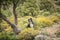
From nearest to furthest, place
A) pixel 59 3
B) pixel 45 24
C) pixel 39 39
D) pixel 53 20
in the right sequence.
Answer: pixel 39 39 → pixel 45 24 → pixel 53 20 → pixel 59 3

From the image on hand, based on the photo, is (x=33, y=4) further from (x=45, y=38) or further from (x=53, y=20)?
(x=45, y=38)

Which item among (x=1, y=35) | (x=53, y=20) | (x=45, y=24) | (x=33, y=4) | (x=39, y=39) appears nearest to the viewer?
(x=39, y=39)

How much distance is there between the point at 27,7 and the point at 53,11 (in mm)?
2921

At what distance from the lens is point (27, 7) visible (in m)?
19.6

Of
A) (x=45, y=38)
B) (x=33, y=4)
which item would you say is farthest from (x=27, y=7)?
(x=45, y=38)

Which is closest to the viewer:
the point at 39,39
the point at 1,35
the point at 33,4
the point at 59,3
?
the point at 39,39

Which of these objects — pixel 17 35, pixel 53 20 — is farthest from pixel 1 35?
pixel 53 20

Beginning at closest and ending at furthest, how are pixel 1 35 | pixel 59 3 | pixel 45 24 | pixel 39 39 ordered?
pixel 39 39
pixel 1 35
pixel 45 24
pixel 59 3

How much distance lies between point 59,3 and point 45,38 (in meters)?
13.3

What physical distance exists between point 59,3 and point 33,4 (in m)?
5.18

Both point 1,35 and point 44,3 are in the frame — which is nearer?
point 1,35

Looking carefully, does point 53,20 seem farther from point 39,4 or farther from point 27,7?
point 39,4

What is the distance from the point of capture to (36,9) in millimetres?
19500

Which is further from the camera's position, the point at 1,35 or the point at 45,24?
the point at 45,24
